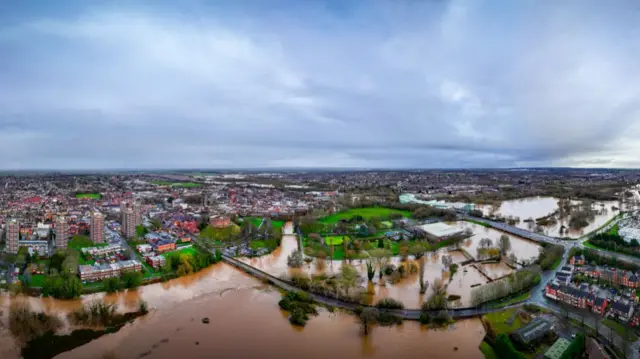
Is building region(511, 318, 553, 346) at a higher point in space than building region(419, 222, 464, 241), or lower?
lower

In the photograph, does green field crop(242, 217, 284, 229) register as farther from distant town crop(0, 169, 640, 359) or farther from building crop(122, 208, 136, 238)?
building crop(122, 208, 136, 238)

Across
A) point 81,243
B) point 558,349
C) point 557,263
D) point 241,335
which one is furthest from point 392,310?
point 81,243

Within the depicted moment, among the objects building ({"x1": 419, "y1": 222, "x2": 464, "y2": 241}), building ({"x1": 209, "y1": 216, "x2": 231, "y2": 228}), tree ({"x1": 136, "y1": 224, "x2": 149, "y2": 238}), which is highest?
building ({"x1": 209, "y1": 216, "x2": 231, "y2": 228})

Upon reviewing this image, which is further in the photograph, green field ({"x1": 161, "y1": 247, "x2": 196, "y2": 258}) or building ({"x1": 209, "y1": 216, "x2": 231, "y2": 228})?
building ({"x1": 209, "y1": 216, "x2": 231, "y2": 228})

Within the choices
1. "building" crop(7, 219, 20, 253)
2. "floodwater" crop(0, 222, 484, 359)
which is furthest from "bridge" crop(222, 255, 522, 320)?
"building" crop(7, 219, 20, 253)

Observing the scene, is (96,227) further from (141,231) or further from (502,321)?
(502,321)

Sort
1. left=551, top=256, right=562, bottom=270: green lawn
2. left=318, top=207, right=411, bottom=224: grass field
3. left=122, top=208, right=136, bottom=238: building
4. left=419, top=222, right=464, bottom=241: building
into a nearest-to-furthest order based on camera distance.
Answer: left=551, top=256, right=562, bottom=270: green lawn
left=419, top=222, right=464, bottom=241: building
left=122, top=208, right=136, bottom=238: building
left=318, top=207, right=411, bottom=224: grass field

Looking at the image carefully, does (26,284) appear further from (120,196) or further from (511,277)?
(120,196)

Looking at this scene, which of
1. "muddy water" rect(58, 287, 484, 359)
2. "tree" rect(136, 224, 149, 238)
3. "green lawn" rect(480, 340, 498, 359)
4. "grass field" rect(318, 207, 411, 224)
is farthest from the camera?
"grass field" rect(318, 207, 411, 224)

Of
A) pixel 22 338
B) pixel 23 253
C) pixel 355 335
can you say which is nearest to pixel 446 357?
pixel 355 335
